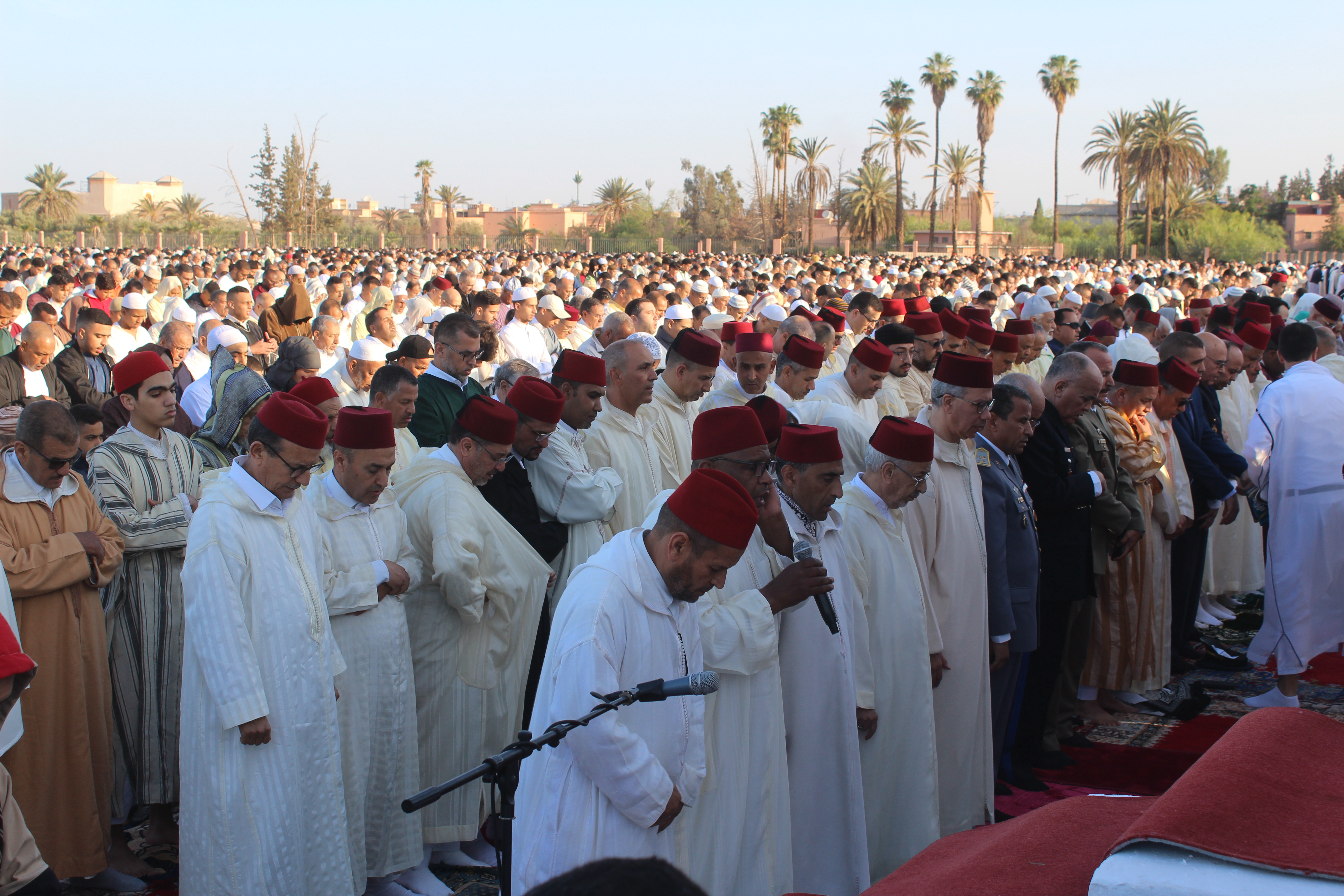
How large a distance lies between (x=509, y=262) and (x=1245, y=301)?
18.8 m

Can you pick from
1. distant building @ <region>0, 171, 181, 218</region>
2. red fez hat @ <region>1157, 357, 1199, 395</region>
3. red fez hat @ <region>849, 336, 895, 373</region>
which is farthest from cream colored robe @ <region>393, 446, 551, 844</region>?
distant building @ <region>0, 171, 181, 218</region>

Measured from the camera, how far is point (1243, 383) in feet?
30.7

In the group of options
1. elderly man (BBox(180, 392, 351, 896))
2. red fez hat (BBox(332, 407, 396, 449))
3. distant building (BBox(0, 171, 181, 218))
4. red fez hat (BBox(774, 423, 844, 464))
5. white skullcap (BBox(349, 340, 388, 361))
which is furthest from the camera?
distant building (BBox(0, 171, 181, 218))

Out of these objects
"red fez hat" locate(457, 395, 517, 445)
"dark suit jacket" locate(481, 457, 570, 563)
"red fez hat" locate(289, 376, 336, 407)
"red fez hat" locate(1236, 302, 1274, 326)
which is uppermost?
"red fez hat" locate(1236, 302, 1274, 326)

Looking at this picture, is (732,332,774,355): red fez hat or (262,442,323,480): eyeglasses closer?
(262,442,323,480): eyeglasses

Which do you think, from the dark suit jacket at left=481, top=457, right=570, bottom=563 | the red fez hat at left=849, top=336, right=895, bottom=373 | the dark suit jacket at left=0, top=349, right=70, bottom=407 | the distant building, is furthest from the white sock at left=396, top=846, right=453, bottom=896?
the distant building

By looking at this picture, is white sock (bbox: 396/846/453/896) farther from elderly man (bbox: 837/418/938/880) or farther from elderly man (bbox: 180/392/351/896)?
elderly man (bbox: 837/418/938/880)

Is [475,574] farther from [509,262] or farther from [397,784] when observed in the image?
[509,262]

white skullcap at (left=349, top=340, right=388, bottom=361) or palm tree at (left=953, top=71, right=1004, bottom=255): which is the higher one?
palm tree at (left=953, top=71, right=1004, bottom=255)

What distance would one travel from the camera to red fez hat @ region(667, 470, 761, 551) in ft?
8.97

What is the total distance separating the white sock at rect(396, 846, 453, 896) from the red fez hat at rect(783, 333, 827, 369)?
11.6 ft

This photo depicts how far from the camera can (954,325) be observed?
8367 millimetres

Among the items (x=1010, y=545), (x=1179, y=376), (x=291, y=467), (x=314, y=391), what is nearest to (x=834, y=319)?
(x=1179, y=376)

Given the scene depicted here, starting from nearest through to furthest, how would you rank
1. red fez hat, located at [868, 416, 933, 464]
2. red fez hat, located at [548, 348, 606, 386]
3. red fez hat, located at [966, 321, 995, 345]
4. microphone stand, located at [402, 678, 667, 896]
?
1. microphone stand, located at [402, 678, 667, 896]
2. red fez hat, located at [868, 416, 933, 464]
3. red fez hat, located at [548, 348, 606, 386]
4. red fez hat, located at [966, 321, 995, 345]
